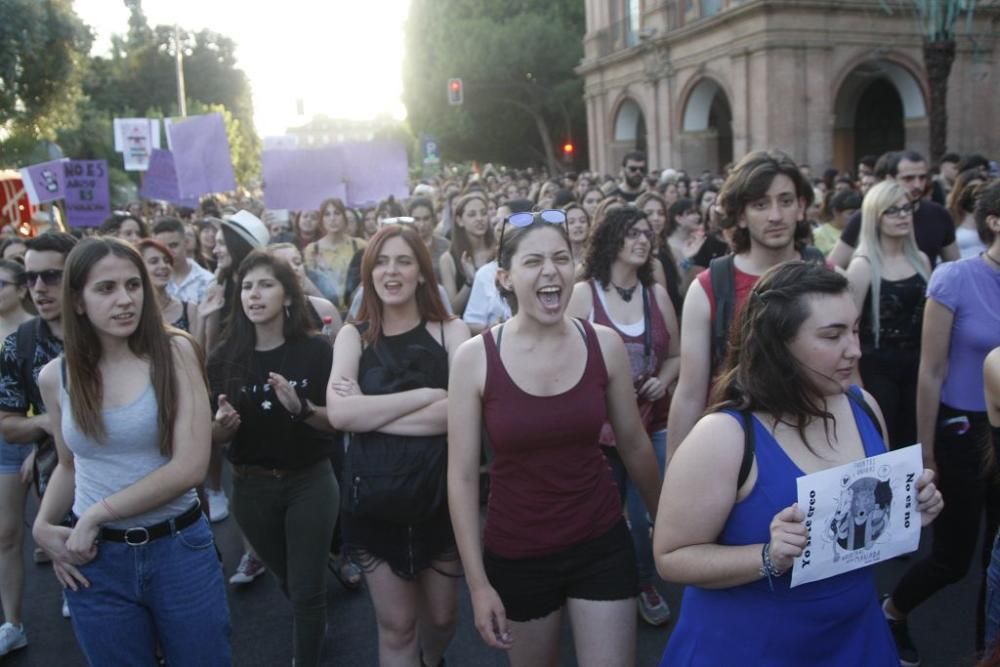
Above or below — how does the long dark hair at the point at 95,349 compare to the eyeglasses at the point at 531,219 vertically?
below

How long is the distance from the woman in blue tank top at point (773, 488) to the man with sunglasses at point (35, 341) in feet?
10.6

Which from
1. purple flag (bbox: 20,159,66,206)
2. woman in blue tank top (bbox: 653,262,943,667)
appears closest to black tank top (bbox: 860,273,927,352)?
woman in blue tank top (bbox: 653,262,943,667)

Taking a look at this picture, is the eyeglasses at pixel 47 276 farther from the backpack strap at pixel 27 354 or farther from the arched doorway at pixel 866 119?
the arched doorway at pixel 866 119

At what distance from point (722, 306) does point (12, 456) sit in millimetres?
3704

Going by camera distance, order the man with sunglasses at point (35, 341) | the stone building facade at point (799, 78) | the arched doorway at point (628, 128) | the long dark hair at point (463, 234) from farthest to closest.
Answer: the arched doorway at point (628, 128), the stone building facade at point (799, 78), the long dark hair at point (463, 234), the man with sunglasses at point (35, 341)

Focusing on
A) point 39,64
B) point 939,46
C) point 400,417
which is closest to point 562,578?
point 400,417

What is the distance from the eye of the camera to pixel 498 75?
3472 cm

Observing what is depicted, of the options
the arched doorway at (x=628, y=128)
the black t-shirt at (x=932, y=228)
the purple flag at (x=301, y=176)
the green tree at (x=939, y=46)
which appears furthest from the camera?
the arched doorway at (x=628, y=128)

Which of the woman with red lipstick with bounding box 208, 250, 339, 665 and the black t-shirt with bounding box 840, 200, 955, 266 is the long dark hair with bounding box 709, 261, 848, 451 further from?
the black t-shirt with bounding box 840, 200, 955, 266

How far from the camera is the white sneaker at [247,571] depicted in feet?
16.9

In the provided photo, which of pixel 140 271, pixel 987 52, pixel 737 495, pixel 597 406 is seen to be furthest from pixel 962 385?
pixel 987 52

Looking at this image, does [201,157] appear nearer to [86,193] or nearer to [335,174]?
[86,193]

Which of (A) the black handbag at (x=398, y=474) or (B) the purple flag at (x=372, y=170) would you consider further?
(B) the purple flag at (x=372, y=170)

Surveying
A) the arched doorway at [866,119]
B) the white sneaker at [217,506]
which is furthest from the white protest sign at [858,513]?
the arched doorway at [866,119]
